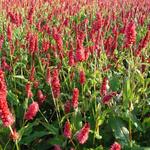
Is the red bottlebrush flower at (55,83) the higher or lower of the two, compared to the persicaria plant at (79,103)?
higher

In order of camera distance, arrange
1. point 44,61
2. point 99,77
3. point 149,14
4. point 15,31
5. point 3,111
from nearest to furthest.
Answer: point 3,111 < point 99,77 < point 44,61 < point 15,31 < point 149,14

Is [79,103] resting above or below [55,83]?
below

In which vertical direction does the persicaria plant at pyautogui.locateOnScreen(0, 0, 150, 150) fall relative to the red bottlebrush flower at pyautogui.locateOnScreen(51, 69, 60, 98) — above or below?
below

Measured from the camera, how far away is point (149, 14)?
5.72 metres

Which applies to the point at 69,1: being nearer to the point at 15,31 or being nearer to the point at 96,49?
the point at 15,31

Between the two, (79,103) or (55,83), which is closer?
(55,83)

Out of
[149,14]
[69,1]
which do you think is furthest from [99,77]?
[69,1]

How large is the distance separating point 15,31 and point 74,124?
2.28 meters

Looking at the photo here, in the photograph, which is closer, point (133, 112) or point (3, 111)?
point (3, 111)

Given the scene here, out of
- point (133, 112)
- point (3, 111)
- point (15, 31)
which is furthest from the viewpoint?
point (15, 31)

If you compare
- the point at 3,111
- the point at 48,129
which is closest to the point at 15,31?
the point at 48,129

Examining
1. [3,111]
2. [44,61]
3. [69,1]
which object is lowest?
[69,1]

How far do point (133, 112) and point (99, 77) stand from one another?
417 millimetres

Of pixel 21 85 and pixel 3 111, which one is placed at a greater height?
pixel 3 111
